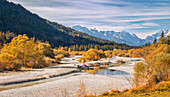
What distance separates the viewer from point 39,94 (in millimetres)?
16375

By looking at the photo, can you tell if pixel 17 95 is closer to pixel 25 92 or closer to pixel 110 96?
pixel 25 92

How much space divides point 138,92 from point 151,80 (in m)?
3.64

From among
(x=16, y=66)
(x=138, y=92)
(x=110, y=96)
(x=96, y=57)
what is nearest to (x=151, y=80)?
(x=138, y=92)

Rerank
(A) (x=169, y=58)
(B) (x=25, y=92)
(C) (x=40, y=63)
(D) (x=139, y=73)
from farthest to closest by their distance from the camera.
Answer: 1. (C) (x=40, y=63)
2. (A) (x=169, y=58)
3. (B) (x=25, y=92)
4. (D) (x=139, y=73)

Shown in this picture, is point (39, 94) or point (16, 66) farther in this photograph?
point (16, 66)

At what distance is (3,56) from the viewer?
33.5m

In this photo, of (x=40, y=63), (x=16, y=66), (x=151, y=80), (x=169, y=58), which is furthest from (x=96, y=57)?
(x=151, y=80)

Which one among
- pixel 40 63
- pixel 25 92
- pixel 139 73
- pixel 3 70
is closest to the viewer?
pixel 139 73

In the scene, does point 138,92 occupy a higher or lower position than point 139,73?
lower

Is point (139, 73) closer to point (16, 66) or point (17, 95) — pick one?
point (17, 95)

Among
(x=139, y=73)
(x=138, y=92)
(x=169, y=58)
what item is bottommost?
(x=138, y=92)

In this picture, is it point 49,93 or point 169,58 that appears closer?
point 49,93

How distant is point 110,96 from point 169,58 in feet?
40.0

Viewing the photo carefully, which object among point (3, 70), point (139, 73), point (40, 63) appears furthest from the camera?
point (40, 63)
